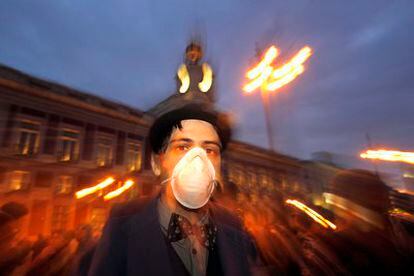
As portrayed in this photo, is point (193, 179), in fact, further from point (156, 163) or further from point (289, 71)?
point (289, 71)

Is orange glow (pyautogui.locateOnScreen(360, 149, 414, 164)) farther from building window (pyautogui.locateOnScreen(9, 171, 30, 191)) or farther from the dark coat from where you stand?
building window (pyautogui.locateOnScreen(9, 171, 30, 191))

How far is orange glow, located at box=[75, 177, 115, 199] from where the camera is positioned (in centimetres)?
1533

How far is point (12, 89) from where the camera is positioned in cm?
1388

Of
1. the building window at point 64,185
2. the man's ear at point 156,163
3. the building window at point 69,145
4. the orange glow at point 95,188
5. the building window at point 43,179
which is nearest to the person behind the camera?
the man's ear at point 156,163

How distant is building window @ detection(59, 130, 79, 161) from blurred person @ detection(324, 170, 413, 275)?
51.9 ft

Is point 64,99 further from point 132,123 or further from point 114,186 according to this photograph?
point 114,186

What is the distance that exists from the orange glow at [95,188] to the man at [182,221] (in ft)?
48.1

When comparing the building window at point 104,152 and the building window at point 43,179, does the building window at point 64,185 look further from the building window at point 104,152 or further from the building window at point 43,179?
the building window at point 104,152

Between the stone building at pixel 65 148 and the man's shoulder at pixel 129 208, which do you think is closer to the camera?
the man's shoulder at pixel 129 208

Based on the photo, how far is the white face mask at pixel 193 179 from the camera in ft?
5.74

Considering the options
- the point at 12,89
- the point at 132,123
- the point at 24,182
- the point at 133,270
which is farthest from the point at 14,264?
the point at 132,123

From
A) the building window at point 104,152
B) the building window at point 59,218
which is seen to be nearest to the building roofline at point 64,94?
the building window at point 104,152

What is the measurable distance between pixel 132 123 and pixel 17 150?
7.48m

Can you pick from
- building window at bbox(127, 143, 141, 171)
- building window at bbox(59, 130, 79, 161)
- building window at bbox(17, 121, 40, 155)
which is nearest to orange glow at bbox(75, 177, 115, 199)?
building window at bbox(127, 143, 141, 171)
